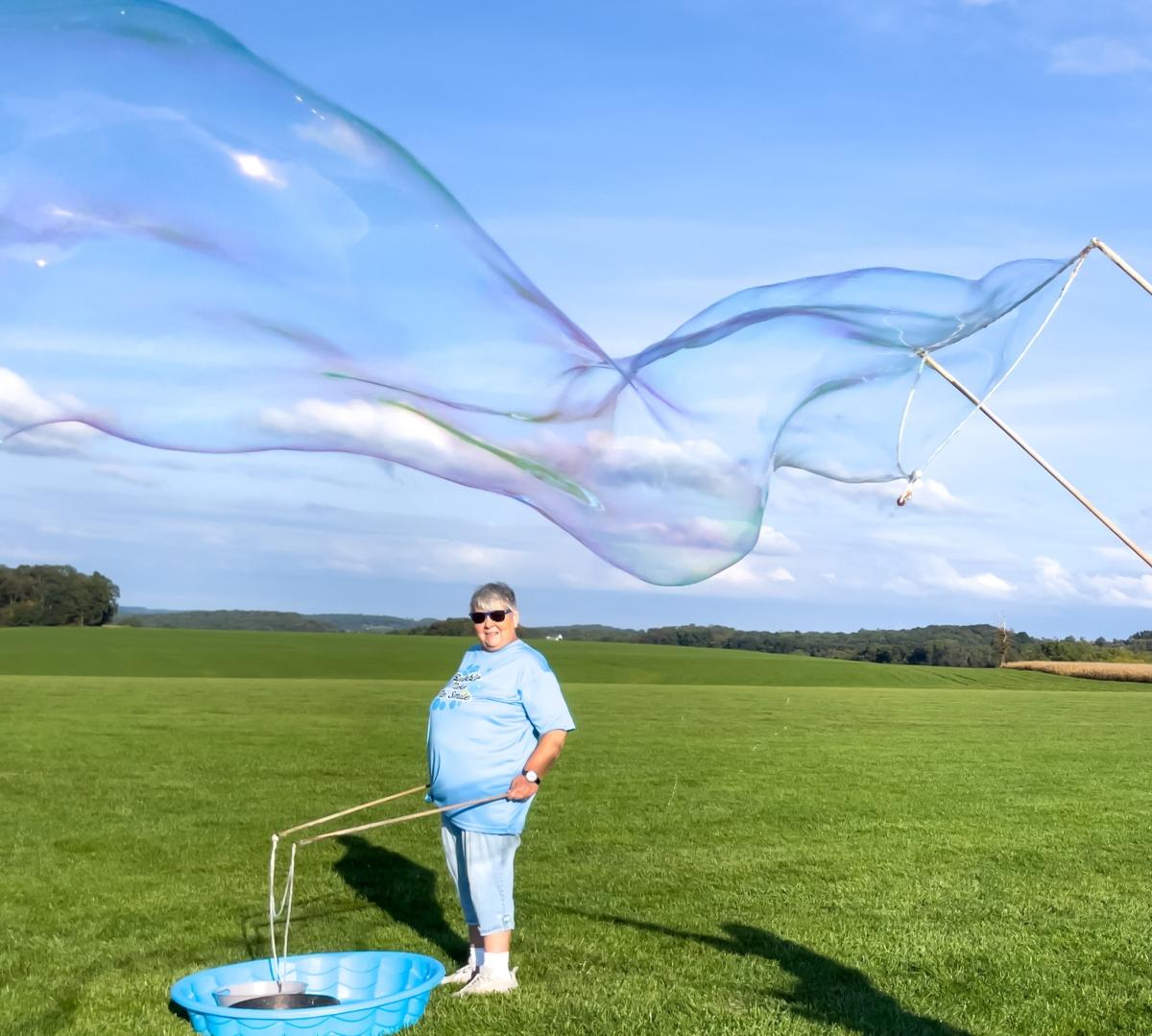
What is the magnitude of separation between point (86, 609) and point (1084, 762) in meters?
77.0

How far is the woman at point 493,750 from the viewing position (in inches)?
244

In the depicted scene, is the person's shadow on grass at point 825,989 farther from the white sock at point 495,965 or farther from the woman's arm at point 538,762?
the woman's arm at point 538,762

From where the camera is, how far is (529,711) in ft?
20.5

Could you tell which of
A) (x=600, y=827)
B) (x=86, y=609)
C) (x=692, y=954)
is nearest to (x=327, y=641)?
(x=86, y=609)

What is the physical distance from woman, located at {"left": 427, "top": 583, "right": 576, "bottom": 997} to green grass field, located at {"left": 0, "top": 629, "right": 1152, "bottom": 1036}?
454 mm

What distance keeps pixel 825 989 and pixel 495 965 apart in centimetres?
166

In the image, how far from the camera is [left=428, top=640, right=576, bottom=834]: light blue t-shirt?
20.4ft

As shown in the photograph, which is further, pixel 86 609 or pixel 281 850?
pixel 86 609

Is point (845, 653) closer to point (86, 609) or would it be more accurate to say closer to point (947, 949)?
point (86, 609)

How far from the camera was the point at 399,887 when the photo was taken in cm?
909

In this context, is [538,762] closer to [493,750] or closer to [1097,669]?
[493,750]

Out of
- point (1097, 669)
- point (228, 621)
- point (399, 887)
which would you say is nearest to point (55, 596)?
point (228, 621)

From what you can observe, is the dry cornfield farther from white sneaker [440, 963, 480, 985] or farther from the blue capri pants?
the blue capri pants

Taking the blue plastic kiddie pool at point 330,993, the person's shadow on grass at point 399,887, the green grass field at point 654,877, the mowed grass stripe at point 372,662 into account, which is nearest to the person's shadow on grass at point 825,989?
the green grass field at point 654,877
